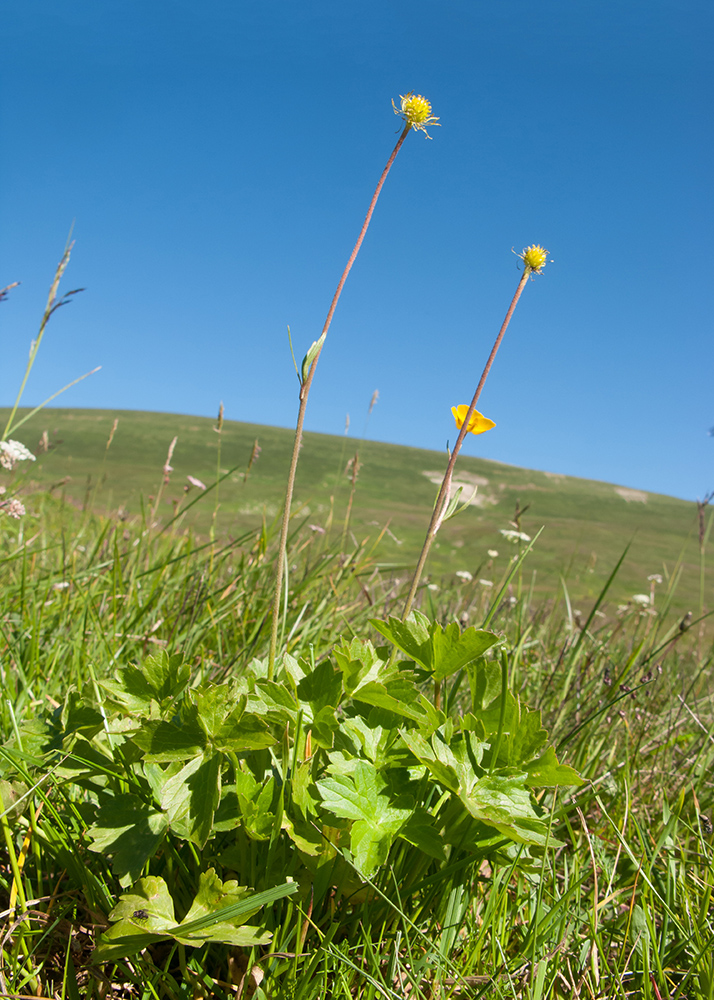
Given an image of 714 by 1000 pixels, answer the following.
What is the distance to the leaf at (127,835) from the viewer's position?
1.08 m

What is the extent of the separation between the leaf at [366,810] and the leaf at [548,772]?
0.29m

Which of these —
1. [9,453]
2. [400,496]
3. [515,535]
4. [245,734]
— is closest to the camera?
[245,734]

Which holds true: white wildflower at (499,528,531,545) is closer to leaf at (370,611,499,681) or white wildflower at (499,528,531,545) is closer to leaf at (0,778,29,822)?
leaf at (370,611,499,681)

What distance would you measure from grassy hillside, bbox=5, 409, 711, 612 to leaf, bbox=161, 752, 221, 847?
4.19 meters

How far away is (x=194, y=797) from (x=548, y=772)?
0.70 metres

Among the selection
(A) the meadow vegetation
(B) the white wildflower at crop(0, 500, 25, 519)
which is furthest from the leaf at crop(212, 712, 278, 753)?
(B) the white wildflower at crop(0, 500, 25, 519)

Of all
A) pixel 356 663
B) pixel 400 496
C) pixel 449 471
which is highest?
pixel 449 471

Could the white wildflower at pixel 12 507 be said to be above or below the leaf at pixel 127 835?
above

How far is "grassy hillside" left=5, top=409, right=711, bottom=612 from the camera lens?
8.83m

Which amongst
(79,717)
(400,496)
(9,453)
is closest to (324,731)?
(79,717)

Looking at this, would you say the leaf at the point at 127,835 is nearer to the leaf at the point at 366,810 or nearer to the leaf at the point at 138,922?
the leaf at the point at 138,922

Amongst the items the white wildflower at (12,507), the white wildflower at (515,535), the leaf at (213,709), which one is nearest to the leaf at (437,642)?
the leaf at (213,709)

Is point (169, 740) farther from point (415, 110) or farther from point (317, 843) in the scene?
point (415, 110)

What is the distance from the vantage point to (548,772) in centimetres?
125
